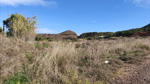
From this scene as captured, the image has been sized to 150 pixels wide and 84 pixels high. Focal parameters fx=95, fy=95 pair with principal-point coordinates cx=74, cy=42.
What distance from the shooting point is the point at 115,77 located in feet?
10.2

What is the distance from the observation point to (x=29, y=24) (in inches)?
273

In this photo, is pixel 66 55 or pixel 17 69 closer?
pixel 17 69

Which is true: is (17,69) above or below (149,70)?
above

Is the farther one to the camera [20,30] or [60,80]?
[20,30]

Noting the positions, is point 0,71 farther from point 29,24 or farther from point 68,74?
point 29,24

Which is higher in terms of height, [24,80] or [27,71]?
[27,71]

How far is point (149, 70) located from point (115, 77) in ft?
5.15

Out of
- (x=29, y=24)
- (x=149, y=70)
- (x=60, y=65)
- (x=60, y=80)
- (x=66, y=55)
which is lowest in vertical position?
(x=149, y=70)

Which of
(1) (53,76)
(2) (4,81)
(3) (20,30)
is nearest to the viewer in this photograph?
(2) (4,81)

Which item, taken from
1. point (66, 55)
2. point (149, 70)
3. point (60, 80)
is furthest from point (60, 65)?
point (149, 70)

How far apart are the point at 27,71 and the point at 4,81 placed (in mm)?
562

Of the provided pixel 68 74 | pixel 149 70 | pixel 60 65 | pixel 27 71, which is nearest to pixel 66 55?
pixel 60 65

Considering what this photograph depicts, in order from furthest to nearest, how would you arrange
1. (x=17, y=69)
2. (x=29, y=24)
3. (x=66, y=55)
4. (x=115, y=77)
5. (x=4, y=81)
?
1. (x=29, y=24)
2. (x=66, y=55)
3. (x=115, y=77)
4. (x=17, y=69)
5. (x=4, y=81)

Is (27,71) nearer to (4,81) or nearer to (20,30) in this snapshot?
(4,81)
